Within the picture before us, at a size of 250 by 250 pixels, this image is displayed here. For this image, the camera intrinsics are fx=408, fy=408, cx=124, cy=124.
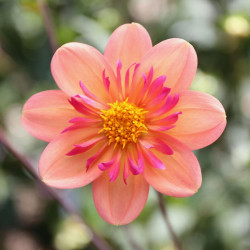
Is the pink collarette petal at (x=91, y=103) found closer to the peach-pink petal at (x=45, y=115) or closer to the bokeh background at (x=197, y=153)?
the peach-pink petal at (x=45, y=115)

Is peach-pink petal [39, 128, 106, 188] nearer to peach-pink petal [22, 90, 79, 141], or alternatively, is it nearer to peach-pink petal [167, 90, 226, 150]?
peach-pink petal [22, 90, 79, 141]

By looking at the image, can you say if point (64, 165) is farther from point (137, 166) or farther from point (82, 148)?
point (137, 166)

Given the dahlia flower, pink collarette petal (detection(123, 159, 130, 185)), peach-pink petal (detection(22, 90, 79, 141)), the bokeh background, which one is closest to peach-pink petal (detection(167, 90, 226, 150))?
the dahlia flower

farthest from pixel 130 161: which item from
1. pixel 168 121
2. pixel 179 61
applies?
pixel 179 61

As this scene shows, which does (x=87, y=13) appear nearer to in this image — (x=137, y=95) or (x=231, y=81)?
(x=231, y=81)

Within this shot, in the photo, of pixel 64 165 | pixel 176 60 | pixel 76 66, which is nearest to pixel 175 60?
pixel 176 60

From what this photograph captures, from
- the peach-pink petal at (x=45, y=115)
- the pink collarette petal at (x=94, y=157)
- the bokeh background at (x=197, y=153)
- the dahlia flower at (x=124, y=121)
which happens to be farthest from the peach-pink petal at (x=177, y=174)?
the bokeh background at (x=197, y=153)

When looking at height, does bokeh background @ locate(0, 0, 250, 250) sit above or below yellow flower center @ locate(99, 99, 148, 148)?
below
